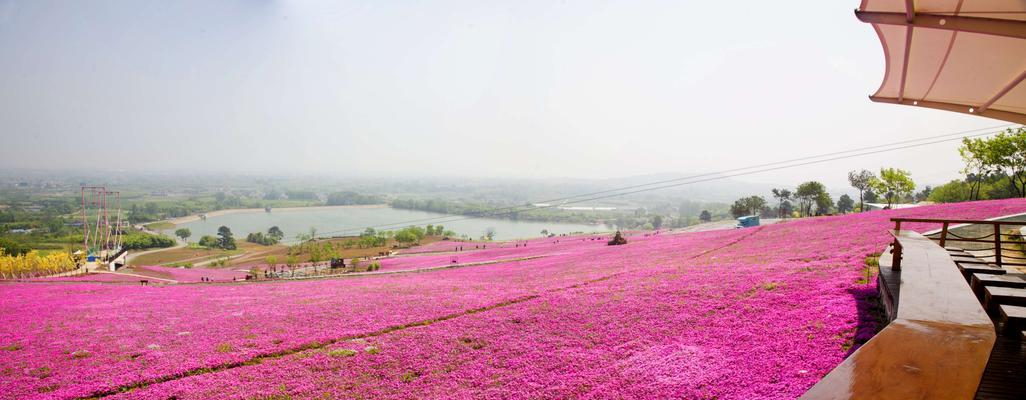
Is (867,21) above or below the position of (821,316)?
above

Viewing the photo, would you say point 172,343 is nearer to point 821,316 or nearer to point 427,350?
point 427,350

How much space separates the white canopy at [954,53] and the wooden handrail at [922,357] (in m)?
3.81

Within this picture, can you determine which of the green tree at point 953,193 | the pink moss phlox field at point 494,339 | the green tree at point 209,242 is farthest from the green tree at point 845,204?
the green tree at point 209,242

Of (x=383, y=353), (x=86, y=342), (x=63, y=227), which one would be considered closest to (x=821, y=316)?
(x=383, y=353)

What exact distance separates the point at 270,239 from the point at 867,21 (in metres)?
120

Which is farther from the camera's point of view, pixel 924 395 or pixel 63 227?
pixel 63 227

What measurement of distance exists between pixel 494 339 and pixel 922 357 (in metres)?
7.07

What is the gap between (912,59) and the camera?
6.51m

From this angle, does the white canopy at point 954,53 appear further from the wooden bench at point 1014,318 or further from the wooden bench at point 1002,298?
the wooden bench at point 1014,318

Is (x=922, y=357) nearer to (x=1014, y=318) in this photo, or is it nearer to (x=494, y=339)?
(x=1014, y=318)

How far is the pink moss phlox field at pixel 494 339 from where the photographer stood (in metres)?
6.07

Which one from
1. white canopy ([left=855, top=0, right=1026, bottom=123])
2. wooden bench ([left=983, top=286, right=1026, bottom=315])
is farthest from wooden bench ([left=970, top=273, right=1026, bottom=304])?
white canopy ([left=855, top=0, right=1026, bottom=123])

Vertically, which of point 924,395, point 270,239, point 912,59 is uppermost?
point 912,59

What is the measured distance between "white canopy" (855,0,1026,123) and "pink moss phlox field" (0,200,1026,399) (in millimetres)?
3552
